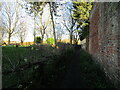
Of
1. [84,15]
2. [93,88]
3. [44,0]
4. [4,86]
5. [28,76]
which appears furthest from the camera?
[84,15]

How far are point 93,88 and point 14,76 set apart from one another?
283cm

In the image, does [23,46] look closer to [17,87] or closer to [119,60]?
[17,87]

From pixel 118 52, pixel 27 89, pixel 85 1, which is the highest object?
pixel 85 1

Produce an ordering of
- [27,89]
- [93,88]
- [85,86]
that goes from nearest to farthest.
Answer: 1. [27,89]
2. [93,88]
3. [85,86]

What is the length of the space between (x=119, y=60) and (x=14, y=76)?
305 centimetres

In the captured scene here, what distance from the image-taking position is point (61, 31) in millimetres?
26656

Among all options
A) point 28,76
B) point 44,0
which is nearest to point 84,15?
point 44,0

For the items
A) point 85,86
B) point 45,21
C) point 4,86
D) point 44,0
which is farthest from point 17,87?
point 45,21

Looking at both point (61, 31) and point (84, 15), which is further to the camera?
Answer: point (61, 31)

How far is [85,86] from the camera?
347 centimetres

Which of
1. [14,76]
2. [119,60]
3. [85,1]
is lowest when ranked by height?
[14,76]

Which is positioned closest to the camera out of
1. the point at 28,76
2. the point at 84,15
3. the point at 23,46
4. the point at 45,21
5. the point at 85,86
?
the point at 28,76

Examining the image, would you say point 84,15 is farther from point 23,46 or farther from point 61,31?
point 61,31

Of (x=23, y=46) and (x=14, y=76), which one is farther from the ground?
(x=23, y=46)
